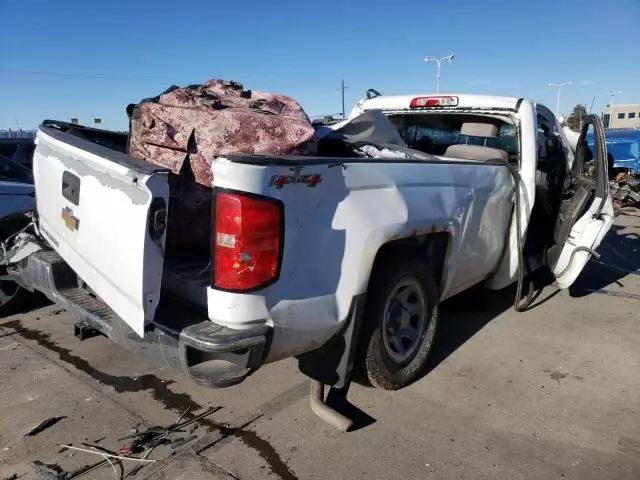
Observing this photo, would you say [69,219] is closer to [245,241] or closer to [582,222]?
[245,241]

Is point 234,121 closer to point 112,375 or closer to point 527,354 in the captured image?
point 112,375

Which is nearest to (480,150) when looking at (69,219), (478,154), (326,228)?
(478,154)

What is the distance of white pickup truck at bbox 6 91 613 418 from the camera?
2244 millimetres

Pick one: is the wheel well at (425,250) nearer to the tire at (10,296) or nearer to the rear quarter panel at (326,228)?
the rear quarter panel at (326,228)

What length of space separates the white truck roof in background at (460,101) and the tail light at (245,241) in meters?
3.06

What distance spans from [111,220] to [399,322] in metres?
1.87

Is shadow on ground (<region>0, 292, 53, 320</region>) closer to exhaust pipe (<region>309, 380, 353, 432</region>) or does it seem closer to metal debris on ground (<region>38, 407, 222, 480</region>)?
metal debris on ground (<region>38, 407, 222, 480</region>)

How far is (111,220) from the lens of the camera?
2502mm

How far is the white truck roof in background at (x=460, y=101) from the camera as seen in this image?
14.8 feet

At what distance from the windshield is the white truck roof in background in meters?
3.67

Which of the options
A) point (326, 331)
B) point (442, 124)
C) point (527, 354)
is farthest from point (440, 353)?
point (442, 124)

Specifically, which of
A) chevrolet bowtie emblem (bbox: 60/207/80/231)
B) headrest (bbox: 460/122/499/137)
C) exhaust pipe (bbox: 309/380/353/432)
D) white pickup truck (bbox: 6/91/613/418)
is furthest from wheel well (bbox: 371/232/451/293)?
chevrolet bowtie emblem (bbox: 60/207/80/231)

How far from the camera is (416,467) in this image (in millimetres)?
2656

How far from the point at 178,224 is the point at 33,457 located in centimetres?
145
